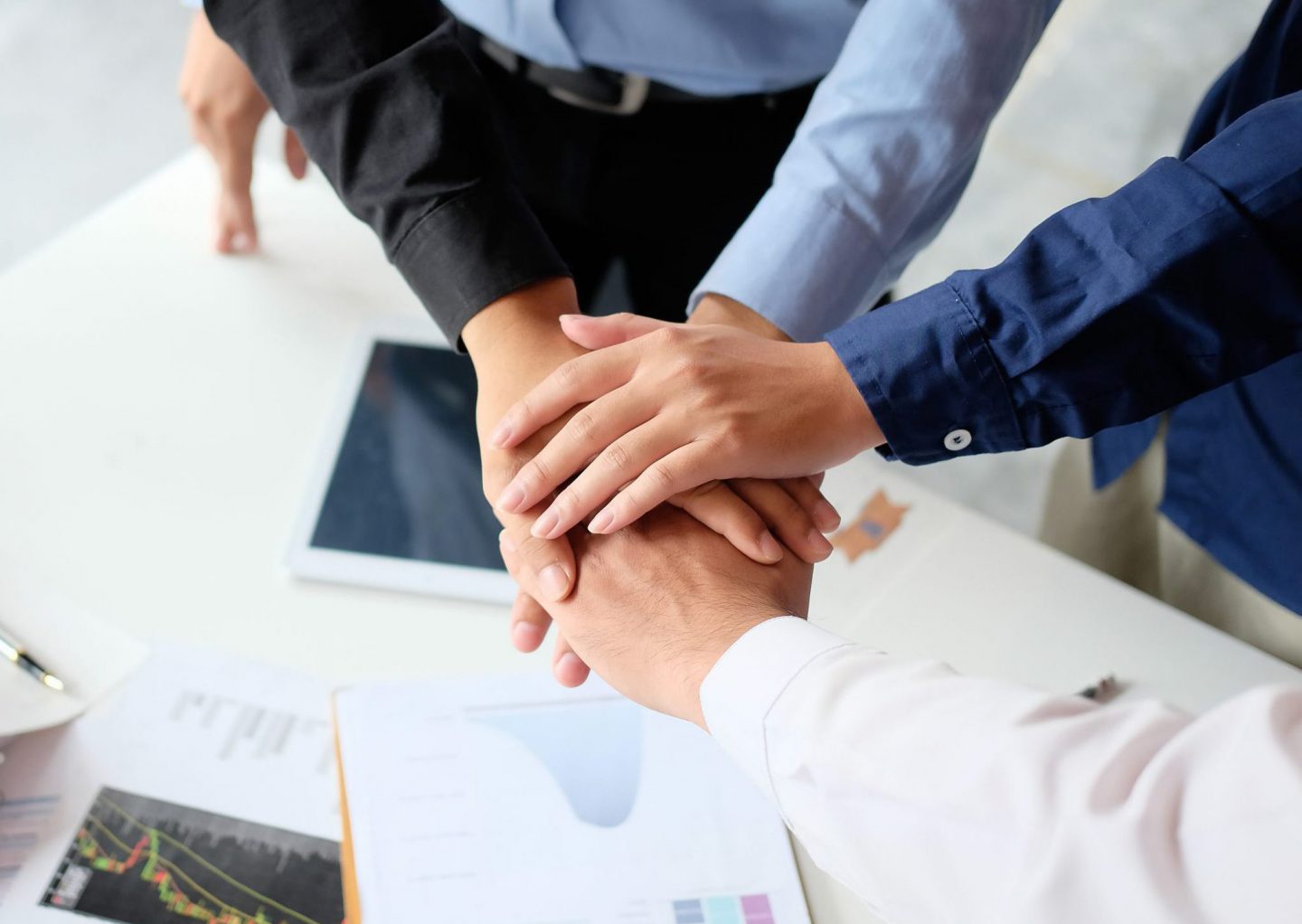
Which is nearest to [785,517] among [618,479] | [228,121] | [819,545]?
[819,545]

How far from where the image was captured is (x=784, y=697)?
1.91ft

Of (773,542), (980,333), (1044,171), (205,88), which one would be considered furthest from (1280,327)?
(1044,171)

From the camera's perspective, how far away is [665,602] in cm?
77

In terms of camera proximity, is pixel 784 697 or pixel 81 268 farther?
pixel 81 268

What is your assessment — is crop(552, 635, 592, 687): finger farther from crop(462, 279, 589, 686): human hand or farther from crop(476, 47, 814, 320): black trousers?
crop(476, 47, 814, 320): black trousers

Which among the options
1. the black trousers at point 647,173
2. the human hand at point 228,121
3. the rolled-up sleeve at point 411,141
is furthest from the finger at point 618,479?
the human hand at point 228,121

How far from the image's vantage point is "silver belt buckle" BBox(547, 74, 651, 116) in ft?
3.49

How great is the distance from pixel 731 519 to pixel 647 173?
52 cm

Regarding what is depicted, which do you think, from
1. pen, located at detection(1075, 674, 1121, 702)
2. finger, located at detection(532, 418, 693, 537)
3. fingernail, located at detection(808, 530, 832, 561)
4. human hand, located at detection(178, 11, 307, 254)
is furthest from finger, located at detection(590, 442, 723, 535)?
human hand, located at detection(178, 11, 307, 254)

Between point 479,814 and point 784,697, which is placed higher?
point 784,697

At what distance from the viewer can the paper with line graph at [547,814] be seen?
2.37ft

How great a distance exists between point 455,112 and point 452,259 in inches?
5.3

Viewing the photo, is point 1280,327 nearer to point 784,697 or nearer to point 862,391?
point 862,391

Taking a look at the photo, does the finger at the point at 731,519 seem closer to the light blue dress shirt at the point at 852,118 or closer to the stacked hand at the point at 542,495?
the stacked hand at the point at 542,495
